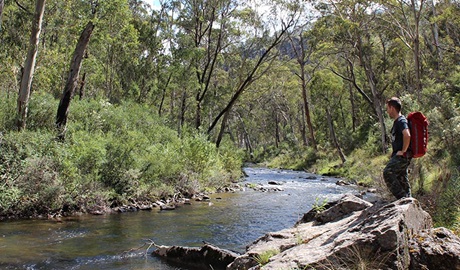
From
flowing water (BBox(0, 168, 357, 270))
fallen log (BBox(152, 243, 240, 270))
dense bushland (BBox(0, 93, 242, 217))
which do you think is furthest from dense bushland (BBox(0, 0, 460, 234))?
fallen log (BBox(152, 243, 240, 270))

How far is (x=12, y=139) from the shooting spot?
1167 centimetres

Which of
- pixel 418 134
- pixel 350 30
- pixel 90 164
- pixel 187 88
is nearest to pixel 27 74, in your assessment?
pixel 90 164

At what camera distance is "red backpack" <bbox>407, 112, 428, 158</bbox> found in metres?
5.75

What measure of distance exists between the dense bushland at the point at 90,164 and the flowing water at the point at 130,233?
2.89 ft

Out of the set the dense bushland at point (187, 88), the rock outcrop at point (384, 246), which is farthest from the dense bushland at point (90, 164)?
the rock outcrop at point (384, 246)

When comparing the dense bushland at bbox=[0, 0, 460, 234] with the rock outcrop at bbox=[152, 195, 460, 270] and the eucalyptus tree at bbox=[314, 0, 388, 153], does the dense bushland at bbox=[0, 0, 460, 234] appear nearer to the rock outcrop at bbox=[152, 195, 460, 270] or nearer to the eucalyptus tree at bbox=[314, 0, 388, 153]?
the eucalyptus tree at bbox=[314, 0, 388, 153]

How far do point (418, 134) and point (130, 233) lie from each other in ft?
23.4

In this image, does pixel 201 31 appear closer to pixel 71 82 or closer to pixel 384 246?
pixel 71 82

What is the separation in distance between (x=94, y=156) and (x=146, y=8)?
929 inches

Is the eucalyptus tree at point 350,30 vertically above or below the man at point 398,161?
above

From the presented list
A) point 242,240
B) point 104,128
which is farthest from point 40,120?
point 242,240

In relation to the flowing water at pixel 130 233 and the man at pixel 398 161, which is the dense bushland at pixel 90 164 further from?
the man at pixel 398 161

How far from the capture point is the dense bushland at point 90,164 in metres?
11.1

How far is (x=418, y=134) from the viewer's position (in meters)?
5.80
